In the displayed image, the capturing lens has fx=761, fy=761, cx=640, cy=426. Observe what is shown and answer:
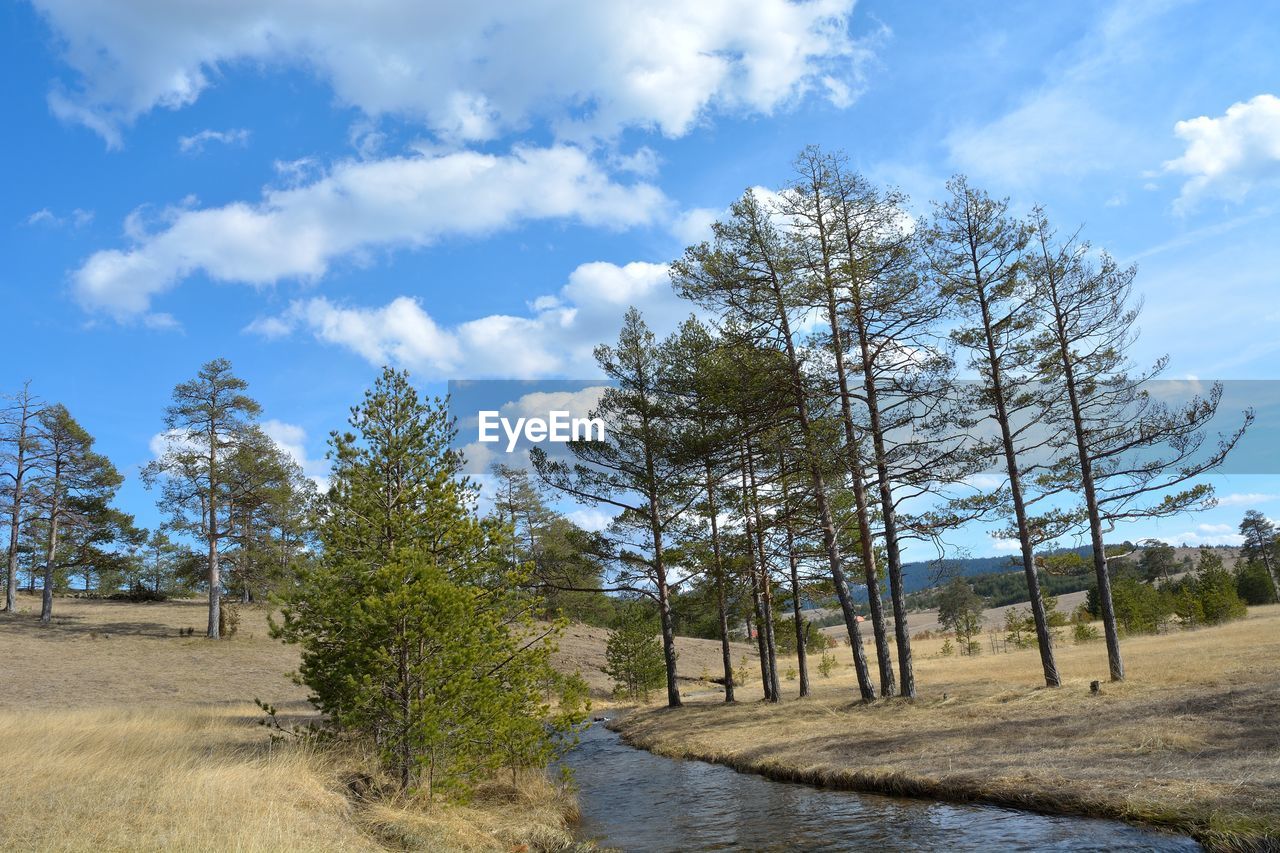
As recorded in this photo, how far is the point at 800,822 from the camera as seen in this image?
10.8 metres

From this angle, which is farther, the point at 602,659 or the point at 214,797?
the point at 602,659

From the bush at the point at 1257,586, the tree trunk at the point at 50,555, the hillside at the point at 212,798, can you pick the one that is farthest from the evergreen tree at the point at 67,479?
the bush at the point at 1257,586

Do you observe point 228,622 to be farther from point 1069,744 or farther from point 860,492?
point 1069,744

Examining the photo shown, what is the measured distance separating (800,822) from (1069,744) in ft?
17.1

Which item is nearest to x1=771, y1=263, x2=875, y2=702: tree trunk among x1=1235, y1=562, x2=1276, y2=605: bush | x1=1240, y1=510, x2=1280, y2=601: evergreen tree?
x1=1235, y1=562, x2=1276, y2=605: bush

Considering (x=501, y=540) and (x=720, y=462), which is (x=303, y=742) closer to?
(x=501, y=540)

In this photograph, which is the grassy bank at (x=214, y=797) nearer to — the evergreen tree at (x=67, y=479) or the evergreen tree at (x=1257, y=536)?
the evergreen tree at (x=67, y=479)

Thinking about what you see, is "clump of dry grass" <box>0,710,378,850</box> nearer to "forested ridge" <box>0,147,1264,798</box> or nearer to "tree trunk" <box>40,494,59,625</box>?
"forested ridge" <box>0,147,1264,798</box>

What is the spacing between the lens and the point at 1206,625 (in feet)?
143

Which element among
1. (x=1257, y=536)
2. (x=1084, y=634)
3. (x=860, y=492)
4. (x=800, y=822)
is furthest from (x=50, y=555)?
(x=1257, y=536)

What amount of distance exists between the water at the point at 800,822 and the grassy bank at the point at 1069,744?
431 mm

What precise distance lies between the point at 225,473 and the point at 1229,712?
134 ft

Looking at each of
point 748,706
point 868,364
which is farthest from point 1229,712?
point 748,706

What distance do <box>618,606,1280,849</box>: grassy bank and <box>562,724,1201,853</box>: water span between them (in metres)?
0.43
